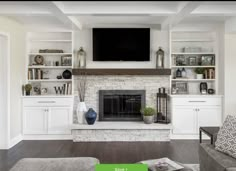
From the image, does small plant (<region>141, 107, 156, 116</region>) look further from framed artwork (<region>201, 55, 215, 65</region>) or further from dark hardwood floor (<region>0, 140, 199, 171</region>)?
framed artwork (<region>201, 55, 215, 65</region>)

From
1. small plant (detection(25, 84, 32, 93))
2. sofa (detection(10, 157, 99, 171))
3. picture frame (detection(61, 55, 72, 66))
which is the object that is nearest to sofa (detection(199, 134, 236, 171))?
sofa (detection(10, 157, 99, 171))

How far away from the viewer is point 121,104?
6945 millimetres

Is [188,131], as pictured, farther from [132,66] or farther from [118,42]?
[118,42]

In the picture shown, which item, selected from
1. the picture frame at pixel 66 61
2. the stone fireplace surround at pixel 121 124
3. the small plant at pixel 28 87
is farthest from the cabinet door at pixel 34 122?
the picture frame at pixel 66 61

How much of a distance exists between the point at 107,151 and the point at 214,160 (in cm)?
267

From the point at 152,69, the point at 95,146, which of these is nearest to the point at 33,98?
the point at 95,146

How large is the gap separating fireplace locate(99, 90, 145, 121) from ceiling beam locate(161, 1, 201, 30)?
5.29 ft

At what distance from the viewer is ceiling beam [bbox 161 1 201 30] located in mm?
4053

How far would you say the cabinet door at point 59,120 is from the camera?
6543 mm

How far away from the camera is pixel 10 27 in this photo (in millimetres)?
5898

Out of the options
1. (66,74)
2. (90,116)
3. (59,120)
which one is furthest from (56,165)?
(66,74)

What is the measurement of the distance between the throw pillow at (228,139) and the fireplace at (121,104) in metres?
3.46

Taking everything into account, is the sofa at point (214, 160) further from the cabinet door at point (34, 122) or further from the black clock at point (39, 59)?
the black clock at point (39, 59)

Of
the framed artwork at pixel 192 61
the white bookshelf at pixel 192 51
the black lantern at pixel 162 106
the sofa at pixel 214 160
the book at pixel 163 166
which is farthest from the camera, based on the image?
the framed artwork at pixel 192 61
